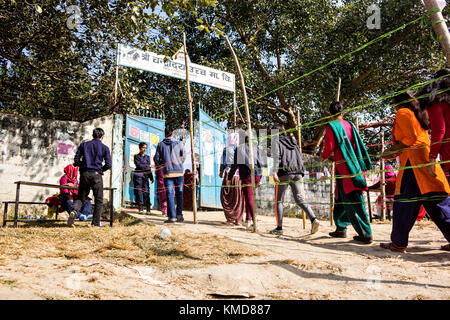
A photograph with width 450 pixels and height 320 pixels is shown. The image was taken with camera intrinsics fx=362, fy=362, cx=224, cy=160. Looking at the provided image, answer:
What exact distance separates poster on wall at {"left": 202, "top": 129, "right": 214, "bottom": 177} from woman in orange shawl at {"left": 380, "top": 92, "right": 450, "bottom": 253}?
5.17 metres

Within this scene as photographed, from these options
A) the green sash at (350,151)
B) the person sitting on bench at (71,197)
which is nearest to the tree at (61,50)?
the person sitting on bench at (71,197)

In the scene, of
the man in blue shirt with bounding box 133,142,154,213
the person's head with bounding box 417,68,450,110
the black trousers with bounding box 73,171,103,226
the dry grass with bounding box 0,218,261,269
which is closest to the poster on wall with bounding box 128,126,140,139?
the man in blue shirt with bounding box 133,142,154,213

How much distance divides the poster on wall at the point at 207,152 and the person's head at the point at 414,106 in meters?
5.16

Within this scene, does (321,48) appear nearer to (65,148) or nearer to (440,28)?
(65,148)

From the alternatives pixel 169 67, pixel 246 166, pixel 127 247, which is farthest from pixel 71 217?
pixel 169 67

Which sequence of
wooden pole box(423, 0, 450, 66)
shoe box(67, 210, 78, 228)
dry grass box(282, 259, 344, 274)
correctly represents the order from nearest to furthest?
wooden pole box(423, 0, 450, 66) → dry grass box(282, 259, 344, 274) → shoe box(67, 210, 78, 228)

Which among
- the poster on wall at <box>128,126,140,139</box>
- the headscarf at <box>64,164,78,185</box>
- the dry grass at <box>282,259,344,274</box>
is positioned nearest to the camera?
the dry grass at <box>282,259,344,274</box>

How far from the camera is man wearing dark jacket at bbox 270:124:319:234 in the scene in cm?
520

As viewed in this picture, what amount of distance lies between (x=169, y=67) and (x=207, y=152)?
2.23m

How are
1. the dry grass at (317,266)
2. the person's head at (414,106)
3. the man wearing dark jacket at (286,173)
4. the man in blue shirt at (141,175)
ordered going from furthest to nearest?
the man in blue shirt at (141,175) → the man wearing dark jacket at (286,173) → the person's head at (414,106) → the dry grass at (317,266)

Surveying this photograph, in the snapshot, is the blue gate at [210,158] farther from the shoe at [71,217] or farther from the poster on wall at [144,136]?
the shoe at [71,217]

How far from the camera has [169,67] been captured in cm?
799

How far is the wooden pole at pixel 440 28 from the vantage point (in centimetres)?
261

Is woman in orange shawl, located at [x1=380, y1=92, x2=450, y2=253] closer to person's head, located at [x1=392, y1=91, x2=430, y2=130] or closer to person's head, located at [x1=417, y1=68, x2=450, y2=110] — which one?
person's head, located at [x1=392, y1=91, x2=430, y2=130]
